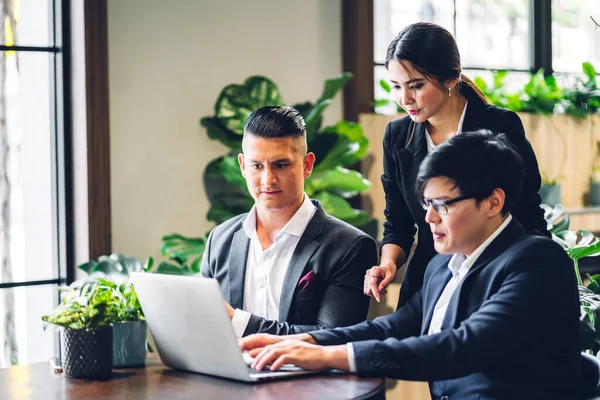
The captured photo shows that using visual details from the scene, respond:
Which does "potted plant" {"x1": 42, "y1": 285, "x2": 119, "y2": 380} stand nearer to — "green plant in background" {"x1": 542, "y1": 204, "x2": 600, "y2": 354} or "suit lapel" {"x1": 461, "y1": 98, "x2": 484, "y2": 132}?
"suit lapel" {"x1": 461, "y1": 98, "x2": 484, "y2": 132}

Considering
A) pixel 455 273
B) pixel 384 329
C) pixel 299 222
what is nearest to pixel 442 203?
pixel 455 273

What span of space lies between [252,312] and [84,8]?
68.6 inches

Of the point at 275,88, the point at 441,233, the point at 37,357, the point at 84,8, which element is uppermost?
the point at 84,8

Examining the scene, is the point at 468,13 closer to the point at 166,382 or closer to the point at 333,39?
the point at 333,39

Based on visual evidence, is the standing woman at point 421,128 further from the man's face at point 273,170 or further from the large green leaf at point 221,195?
the large green leaf at point 221,195

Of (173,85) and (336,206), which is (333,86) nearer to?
(336,206)

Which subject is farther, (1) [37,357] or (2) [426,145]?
(1) [37,357]

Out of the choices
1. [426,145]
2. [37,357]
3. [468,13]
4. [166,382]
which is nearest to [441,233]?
[426,145]

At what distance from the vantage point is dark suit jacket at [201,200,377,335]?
7.38 feet

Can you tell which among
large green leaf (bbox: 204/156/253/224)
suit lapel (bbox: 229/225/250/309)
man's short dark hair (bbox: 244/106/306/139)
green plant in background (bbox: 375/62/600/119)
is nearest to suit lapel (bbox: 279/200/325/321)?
suit lapel (bbox: 229/225/250/309)

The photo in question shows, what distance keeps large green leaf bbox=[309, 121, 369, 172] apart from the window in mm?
1108

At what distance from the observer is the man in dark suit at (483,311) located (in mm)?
1733

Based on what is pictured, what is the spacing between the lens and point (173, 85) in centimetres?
385

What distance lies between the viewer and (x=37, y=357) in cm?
378
